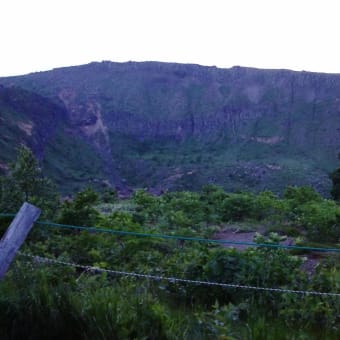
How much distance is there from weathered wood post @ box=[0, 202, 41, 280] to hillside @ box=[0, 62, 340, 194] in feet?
136

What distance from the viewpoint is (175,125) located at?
84.8 m

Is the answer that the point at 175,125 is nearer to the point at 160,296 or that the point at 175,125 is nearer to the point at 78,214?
the point at 78,214

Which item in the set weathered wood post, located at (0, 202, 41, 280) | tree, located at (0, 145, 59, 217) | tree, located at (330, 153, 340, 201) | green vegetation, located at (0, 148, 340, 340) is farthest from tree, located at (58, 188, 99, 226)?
tree, located at (330, 153, 340, 201)

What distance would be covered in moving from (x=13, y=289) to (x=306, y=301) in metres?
2.34

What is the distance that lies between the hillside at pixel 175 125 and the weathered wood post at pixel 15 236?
4159 centimetres

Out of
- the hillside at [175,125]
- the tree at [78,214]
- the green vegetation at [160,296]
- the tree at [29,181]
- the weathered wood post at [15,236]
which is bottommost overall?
the hillside at [175,125]

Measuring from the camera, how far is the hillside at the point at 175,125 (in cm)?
5562

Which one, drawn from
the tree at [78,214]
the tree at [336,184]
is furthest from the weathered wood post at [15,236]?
the tree at [336,184]

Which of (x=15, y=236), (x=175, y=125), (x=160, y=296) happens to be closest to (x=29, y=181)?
(x=160, y=296)

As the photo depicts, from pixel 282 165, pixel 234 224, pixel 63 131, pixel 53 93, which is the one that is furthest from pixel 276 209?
pixel 53 93

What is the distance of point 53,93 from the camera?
83.9m

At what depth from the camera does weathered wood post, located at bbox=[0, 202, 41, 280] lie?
11.2ft

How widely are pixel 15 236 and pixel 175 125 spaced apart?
81817 mm

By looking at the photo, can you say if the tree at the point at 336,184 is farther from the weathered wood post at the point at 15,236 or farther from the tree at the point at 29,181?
the weathered wood post at the point at 15,236
